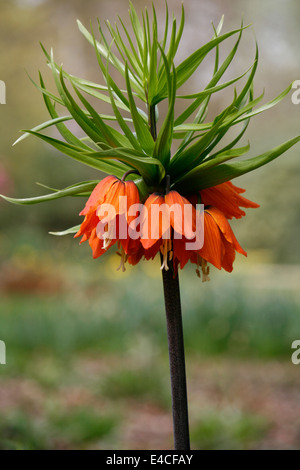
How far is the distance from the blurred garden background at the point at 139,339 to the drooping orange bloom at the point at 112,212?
352 mm

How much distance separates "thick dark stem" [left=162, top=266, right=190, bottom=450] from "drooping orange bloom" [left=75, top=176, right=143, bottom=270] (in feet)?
0.35

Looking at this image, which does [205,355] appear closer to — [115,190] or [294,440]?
[294,440]

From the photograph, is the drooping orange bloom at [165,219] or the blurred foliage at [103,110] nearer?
the drooping orange bloom at [165,219]

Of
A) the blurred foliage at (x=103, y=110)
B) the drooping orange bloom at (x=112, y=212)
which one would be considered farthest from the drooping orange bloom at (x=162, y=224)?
the blurred foliage at (x=103, y=110)

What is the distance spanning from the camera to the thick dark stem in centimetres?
82

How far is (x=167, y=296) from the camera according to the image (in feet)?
2.75

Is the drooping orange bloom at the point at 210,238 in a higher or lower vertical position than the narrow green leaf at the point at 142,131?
lower

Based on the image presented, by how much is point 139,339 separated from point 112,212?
3.13 m

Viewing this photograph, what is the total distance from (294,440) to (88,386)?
128 cm

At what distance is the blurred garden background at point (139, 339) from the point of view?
276 centimetres

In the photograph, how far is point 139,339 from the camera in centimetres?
386

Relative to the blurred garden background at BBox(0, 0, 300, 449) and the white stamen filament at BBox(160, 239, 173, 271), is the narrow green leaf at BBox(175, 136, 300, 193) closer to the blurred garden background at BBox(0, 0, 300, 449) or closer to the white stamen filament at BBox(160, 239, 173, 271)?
the white stamen filament at BBox(160, 239, 173, 271)

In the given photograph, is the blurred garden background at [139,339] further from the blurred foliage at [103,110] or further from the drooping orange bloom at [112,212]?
the drooping orange bloom at [112,212]

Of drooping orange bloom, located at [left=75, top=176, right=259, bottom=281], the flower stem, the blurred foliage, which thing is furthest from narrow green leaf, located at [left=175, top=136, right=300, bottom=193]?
the blurred foliage
